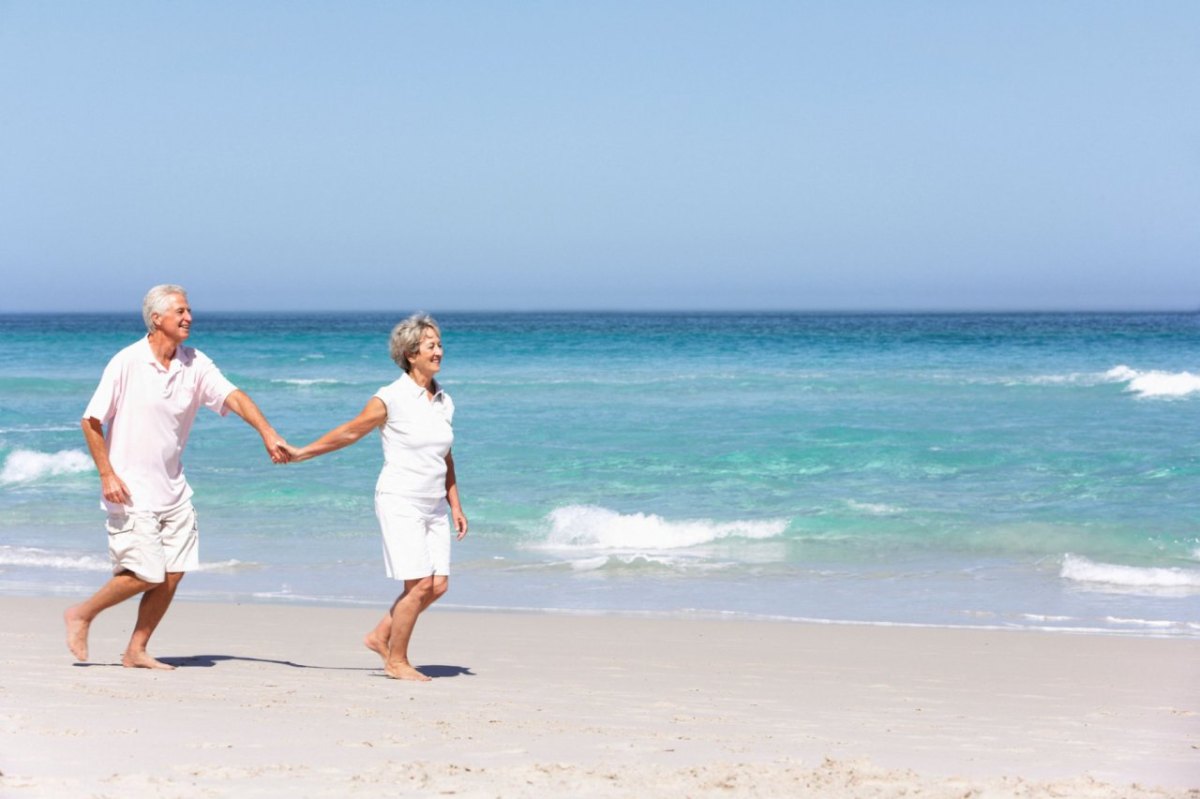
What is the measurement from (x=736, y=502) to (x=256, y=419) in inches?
319

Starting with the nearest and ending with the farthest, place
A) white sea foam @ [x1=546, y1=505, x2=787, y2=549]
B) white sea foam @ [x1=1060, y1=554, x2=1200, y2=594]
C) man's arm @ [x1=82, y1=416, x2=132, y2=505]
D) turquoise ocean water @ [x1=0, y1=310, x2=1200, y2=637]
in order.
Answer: man's arm @ [x1=82, y1=416, x2=132, y2=505] < turquoise ocean water @ [x1=0, y1=310, x2=1200, y2=637] < white sea foam @ [x1=1060, y1=554, x2=1200, y2=594] < white sea foam @ [x1=546, y1=505, x2=787, y2=549]

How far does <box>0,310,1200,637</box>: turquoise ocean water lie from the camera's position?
30.6ft

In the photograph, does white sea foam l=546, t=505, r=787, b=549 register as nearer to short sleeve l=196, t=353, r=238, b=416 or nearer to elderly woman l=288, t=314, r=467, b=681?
elderly woman l=288, t=314, r=467, b=681

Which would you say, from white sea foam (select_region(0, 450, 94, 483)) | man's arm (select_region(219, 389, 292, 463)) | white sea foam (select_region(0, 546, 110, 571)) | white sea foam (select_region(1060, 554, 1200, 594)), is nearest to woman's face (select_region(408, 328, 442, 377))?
man's arm (select_region(219, 389, 292, 463))

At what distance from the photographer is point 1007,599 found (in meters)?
9.06

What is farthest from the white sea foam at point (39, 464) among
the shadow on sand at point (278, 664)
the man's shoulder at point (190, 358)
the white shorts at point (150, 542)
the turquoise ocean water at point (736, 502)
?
the man's shoulder at point (190, 358)

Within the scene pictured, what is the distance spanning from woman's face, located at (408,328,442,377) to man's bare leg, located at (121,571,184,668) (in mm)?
1419

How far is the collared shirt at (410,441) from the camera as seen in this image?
575 cm

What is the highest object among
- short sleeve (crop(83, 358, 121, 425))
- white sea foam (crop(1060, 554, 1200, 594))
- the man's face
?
the man's face

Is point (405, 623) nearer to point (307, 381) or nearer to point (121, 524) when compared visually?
point (121, 524)

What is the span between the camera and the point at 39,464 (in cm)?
1606

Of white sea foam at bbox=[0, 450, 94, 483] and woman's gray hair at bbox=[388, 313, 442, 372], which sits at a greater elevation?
woman's gray hair at bbox=[388, 313, 442, 372]

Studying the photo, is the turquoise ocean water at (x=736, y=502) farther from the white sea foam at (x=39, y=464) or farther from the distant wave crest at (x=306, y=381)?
the distant wave crest at (x=306, y=381)

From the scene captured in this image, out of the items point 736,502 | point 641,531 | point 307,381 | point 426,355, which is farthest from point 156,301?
point 307,381
